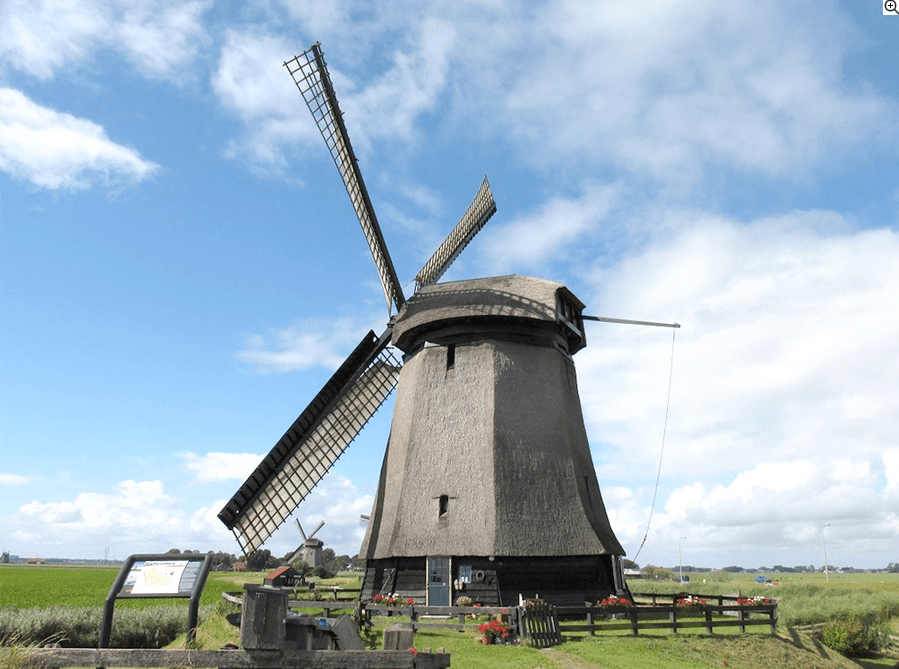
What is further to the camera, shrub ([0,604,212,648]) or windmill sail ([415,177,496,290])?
windmill sail ([415,177,496,290])

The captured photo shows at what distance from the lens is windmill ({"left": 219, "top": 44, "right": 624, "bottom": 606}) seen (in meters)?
16.8

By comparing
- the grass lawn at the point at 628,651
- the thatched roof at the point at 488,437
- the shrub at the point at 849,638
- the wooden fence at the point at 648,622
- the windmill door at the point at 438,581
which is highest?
the thatched roof at the point at 488,437

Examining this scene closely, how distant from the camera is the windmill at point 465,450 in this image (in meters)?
16.8

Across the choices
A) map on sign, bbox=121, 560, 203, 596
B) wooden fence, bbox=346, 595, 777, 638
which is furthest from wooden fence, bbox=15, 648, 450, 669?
wooden fence, bbox=346, 595, 777, 638

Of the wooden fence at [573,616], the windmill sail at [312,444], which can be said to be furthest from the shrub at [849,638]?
the windmill sail at [312,444]

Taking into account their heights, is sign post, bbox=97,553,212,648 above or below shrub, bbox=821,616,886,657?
above

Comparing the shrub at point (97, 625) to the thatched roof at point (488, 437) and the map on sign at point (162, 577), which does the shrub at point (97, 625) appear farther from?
the map on sign at point (162, 577)

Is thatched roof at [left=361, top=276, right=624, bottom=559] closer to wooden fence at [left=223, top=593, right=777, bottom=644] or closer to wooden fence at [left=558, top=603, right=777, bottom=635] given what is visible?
wooden fence at [left=223, top=593, right=777, bottom=644]

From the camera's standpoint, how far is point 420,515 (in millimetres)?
17453

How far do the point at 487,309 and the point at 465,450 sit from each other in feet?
13.9

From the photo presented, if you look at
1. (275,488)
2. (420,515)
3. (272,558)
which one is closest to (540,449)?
(420,515)

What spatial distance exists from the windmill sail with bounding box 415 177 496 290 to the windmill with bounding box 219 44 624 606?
2667mm

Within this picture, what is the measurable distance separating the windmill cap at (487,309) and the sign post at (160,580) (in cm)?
1178

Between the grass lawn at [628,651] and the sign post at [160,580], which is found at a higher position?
the sign post at [160,580]
